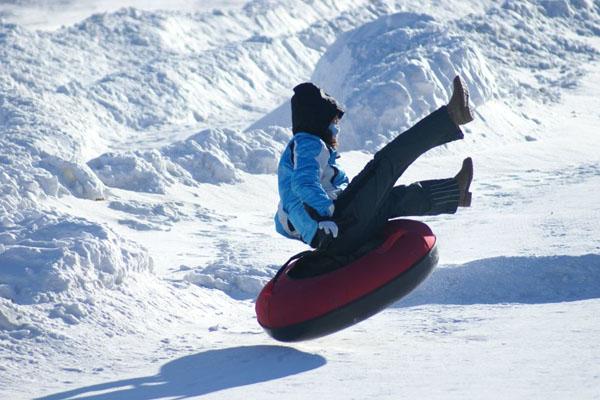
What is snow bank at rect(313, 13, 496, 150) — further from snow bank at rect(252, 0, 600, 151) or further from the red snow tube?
the red snow tube

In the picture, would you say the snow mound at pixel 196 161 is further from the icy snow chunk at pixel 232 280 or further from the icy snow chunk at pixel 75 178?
the icy snow chunk at pixel 232 280

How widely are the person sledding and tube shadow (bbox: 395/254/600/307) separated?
52.7 inches

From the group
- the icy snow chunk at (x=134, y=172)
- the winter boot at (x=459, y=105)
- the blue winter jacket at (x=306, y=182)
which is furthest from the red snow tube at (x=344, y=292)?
the icy snow chunk at (x=134, y=172)

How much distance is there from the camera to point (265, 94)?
23094mm

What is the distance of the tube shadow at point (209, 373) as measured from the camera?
4.75 metres

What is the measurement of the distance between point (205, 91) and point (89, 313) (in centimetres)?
1662

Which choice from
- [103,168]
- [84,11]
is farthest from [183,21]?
[103,168]

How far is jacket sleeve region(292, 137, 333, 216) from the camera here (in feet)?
17.3

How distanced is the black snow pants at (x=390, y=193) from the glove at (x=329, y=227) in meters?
0.04

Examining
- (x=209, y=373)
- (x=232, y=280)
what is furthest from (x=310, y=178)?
(x=232, y=280)

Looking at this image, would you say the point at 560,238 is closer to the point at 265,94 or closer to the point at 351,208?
the point at 351,208

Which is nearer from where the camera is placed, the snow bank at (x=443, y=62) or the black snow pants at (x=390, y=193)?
the black snow pants at (x=390, y=193)

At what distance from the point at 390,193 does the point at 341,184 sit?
28cm

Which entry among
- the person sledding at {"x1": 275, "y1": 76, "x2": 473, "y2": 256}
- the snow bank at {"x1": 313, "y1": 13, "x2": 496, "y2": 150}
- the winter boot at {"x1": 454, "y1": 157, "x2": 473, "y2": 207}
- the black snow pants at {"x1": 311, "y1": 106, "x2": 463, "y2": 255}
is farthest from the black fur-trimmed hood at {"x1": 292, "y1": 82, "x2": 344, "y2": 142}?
the snow bank at {"x1": 313, "y1": 13, "x2": 496, "y2": 150}
